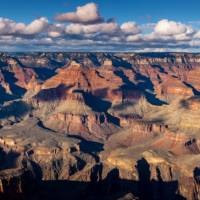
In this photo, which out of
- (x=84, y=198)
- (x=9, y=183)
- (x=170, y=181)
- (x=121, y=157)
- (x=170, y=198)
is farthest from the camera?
(x=121, y=157)

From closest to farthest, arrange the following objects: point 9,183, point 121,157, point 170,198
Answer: point 9,183 < point 170,198 < point 121,157

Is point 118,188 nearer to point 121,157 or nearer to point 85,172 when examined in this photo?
point 85,172

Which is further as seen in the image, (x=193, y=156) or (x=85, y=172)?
(x=193, y=156)

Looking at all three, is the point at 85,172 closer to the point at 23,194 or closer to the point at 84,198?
the point at 84,198

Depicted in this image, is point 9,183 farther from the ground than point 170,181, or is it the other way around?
point 9,183

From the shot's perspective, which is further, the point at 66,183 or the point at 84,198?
the point at 66,183

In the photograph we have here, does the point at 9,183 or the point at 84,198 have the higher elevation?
the point at 9,183

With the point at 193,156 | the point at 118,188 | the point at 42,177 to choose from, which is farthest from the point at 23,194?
the point at 193,156

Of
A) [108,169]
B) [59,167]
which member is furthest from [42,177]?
[108,169]

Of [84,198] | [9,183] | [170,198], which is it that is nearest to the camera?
[9,183]

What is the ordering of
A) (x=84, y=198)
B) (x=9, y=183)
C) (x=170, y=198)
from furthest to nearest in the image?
(x=170, y=198) → (x=84, y=198) → (x=9, y=183)
